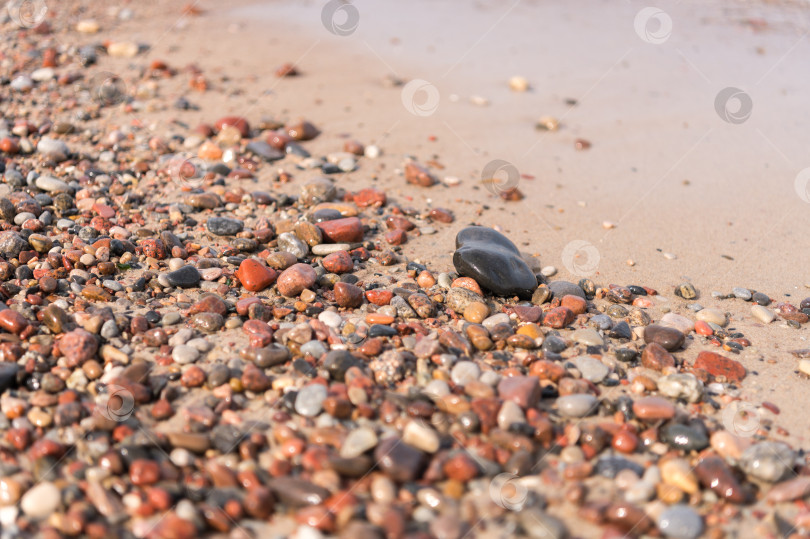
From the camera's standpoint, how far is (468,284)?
4.21 metres

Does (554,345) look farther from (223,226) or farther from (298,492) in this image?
(223,226)

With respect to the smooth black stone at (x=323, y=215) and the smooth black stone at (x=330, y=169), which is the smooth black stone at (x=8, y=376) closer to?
the smooth black stone at (x=323, y=215)

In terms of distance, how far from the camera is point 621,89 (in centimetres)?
720

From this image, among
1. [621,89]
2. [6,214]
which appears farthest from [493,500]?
[621,89]

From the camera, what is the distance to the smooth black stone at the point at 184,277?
4066mm

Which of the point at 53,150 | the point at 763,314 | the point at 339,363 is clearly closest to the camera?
the point at 339,363

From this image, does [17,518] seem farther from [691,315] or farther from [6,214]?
[691,315]

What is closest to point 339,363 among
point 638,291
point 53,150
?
point 638,291

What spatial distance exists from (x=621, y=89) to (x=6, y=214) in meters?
6.02

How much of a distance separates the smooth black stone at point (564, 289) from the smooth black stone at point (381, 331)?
118 centimetres

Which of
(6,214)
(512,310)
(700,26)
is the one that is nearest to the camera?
(512,310)

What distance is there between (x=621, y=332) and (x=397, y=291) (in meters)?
1.37

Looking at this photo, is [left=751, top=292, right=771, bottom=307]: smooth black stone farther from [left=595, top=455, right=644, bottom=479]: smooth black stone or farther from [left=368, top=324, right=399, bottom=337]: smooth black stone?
[left=368, top=324, right=399, bottom=337]: smooth black stone

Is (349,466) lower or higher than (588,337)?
lower
